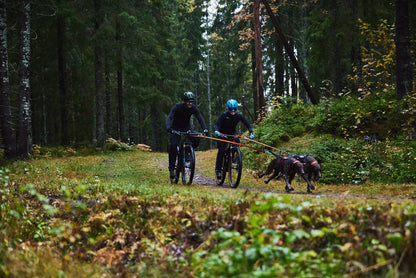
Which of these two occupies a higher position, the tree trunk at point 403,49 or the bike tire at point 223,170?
the tree trunk at point 403,49

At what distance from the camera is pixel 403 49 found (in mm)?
11367

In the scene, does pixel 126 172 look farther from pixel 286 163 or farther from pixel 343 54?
pixel 343 54

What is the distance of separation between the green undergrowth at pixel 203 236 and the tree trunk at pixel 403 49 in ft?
24.6

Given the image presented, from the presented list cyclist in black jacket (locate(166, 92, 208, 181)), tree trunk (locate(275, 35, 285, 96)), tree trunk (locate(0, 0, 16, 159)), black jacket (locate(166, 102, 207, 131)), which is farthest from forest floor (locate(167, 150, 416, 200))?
tree trunk (locate(275, 35, 285, 96))

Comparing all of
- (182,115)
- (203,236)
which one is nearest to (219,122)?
(182,115)

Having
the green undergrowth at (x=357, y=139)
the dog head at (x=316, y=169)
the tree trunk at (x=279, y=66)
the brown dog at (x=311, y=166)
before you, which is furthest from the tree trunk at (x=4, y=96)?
the tree trunk at (x=279, y=66)

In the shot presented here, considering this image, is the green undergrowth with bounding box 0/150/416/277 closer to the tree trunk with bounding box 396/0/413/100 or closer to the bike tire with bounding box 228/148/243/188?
the bike tire with bounding box 228/148/243/188

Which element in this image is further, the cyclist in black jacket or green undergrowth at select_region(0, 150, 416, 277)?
the cyclist in black jacket

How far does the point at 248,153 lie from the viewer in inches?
605

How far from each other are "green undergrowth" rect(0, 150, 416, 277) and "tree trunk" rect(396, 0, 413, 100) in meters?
7.51

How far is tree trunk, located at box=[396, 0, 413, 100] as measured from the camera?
11328mm

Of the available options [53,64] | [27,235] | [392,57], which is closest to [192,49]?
[53,64]

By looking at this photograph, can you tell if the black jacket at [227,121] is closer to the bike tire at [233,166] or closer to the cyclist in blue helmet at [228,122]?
the cyclist in blue helmet at [228,122]

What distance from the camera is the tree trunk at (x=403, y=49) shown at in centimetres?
1133
